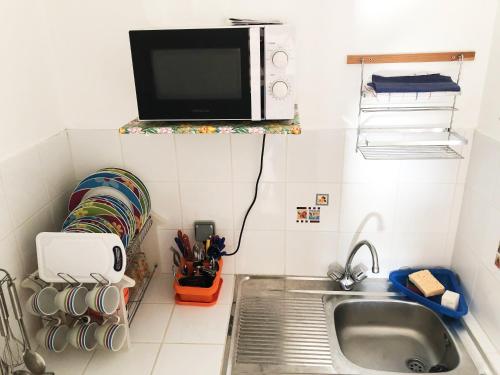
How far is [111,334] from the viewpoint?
4.05ft

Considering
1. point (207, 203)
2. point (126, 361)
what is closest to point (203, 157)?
point (207, 203)

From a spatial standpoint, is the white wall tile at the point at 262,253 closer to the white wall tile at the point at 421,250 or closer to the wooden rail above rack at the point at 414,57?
the white wall tile at the point at 421,250

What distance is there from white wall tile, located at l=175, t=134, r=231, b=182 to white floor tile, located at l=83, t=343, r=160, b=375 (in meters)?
0.60

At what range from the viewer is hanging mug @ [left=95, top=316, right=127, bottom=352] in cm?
123

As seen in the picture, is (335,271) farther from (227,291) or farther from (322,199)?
(227,291)

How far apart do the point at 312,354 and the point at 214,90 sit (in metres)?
0.87

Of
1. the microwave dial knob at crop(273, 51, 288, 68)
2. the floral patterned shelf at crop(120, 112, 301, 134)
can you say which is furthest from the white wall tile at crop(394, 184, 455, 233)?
the microwave dial knob at crop(273, 51, 288, 68)

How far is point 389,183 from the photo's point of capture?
1506mm

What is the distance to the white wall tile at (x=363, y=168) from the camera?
1475 millimetres

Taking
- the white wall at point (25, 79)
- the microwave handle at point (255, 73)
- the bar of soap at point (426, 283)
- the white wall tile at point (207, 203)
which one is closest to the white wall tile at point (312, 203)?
the white wall tile at point (207, 203)

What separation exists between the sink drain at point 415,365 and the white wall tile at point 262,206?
0.65 m

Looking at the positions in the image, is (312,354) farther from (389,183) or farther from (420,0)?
(420,0)

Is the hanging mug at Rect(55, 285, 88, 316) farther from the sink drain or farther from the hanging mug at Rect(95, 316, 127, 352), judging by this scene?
the sink drain

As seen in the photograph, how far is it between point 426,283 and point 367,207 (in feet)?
1.13
